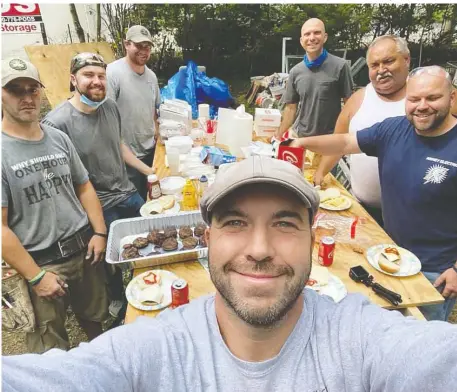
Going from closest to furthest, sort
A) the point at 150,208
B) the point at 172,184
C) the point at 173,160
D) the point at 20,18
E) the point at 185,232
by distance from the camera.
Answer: the point at 185,232 → the point at 150,208 → the point at 172,184 → the point at 173,160 → the point at 20,18

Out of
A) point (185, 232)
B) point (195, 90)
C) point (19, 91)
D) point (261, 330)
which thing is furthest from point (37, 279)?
point (195, 90)

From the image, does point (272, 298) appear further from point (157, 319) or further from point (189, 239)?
point (189, 239)

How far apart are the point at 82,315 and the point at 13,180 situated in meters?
1.21

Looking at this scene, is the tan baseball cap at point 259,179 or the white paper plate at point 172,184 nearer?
the tan baseball cap at point 259,179

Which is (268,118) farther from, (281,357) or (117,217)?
(281,357)

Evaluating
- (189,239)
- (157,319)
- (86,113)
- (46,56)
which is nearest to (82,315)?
(189,239)

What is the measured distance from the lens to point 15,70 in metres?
2.22

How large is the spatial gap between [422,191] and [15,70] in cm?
273

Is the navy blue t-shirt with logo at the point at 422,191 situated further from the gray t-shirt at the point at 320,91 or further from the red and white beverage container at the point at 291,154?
the gray t-shirt at the point at 320,91

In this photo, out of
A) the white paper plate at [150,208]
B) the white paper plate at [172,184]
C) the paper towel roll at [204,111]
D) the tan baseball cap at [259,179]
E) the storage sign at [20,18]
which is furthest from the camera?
the storage sign at [20,18]

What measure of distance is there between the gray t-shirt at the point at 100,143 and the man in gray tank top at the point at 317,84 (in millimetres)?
2028

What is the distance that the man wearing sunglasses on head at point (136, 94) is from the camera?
4.01 meters

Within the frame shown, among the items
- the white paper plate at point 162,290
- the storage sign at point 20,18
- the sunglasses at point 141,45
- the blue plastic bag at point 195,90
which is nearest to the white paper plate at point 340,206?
the white paper plate at point 162,290

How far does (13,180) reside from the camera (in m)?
2.12
